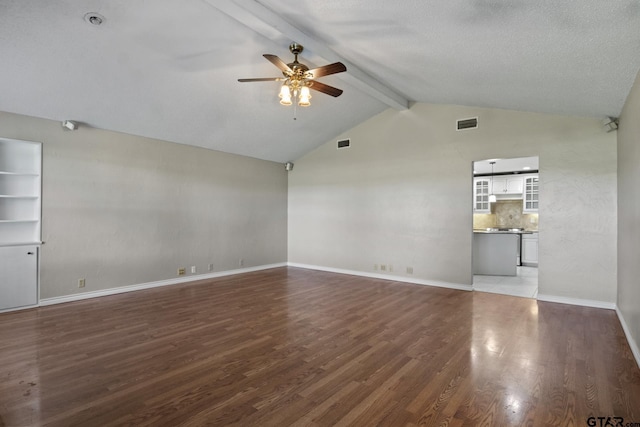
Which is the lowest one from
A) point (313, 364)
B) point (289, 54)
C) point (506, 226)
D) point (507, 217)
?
point (313, 364)

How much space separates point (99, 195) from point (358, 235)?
4.85 m

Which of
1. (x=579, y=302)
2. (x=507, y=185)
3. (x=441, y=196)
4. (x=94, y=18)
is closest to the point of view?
(x=94, y=18)

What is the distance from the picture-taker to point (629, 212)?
3.42 m

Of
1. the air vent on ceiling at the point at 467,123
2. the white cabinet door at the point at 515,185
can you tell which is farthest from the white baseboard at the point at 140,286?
the white cabinet door at the point at 515,185

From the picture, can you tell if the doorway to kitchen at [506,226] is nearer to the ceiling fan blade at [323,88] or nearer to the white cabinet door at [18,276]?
the ceiling fan blade at [323,88]

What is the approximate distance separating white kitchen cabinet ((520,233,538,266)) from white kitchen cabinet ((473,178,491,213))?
121 cm

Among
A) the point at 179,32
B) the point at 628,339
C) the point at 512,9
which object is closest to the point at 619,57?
the point at 512,9

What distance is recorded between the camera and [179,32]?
11.2ft

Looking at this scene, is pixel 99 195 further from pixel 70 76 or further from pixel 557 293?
pixel 557 293

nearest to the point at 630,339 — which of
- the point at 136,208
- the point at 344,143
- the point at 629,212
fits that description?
the point at 629,212

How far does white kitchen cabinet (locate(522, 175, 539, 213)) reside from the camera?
8.36 meters

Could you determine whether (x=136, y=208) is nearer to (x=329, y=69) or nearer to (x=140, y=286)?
(x=140, y=286)

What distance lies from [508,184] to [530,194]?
587mm

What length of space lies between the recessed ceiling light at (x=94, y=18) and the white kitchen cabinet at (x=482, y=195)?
29.1 ft
